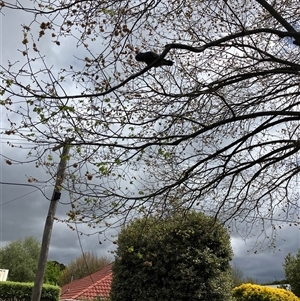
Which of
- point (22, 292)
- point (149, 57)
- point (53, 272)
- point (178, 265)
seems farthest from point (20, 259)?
point (149, 57)

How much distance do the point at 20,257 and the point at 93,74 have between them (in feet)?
116

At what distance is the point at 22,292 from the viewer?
20219 mm

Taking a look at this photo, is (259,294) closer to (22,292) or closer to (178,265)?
(178,265)

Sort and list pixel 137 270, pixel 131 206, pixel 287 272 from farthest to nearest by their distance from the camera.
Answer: pixel 287 272, pixel 137 270, pixel 131 206

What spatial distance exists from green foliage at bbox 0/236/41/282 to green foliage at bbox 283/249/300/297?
79.1 ft

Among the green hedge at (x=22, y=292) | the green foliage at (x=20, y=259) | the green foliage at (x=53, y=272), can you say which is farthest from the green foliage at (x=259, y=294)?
the green foliage at (x=20, y=259)

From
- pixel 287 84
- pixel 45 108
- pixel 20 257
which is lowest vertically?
pixel 45 108

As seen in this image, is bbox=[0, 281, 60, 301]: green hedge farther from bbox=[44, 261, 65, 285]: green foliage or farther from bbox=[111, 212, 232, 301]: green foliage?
bbox=[44, 261, 65, 285]: green foliage

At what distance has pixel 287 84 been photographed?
7.43 meters

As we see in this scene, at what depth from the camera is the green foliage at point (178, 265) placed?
410 inches

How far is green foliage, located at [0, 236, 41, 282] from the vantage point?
3709 cm

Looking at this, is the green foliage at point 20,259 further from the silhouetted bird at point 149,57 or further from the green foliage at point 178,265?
the silhouetted bird at point 149,57

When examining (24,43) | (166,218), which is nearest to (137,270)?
(166,218)

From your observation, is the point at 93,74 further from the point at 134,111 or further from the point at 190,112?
the point at 190,112
